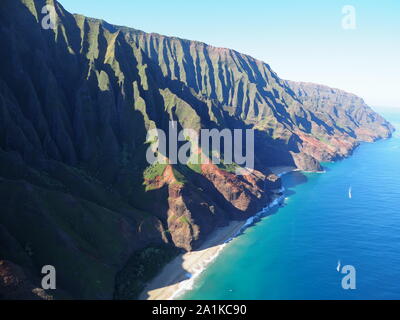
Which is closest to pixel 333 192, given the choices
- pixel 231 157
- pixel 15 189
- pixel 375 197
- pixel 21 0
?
pixel 375 197

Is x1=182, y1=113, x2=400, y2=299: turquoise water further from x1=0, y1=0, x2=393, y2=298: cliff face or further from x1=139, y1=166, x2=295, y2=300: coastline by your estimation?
x1=0, y1=0, x2=393, y2=298: cliff face

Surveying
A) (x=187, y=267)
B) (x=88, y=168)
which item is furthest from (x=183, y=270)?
(x=88, y=168)

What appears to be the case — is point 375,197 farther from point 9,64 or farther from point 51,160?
point 9,64

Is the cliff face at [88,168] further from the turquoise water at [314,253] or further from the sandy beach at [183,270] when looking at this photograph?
the turquoise water at [314,253]

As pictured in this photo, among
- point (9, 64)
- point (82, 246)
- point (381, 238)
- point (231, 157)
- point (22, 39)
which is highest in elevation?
point (22, 39)

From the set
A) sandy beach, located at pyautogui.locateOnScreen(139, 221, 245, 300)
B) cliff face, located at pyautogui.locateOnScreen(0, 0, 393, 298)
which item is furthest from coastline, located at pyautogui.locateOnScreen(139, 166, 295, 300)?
cliff face, located at pyautogui.locateOnScreen(0, 0, 393, 298)

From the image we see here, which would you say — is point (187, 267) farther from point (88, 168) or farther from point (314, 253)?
point (88, 168)
